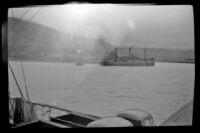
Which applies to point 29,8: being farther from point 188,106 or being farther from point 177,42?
point 188,106

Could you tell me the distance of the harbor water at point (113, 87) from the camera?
1843 millimetres

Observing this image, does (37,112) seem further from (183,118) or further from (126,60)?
(183,118)

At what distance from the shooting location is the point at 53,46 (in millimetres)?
1830

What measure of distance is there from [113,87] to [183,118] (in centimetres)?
81

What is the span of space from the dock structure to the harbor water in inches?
1.9

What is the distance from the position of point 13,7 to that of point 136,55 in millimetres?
1349

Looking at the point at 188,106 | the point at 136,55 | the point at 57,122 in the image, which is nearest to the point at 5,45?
the point at 57,122

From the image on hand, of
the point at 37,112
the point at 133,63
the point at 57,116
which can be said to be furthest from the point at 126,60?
the point at 37,112

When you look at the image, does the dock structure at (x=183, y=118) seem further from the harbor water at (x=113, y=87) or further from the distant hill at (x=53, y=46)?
the distant hill at (x=53, y=46)

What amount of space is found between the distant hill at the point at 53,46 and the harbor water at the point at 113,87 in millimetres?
→ 88

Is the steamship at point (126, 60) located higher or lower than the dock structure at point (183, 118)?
higher

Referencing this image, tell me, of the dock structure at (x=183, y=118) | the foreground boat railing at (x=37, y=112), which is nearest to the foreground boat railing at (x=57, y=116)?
the foreground boat railing at (x=37, y=112)

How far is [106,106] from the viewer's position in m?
1.86

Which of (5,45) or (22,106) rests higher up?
(5,45)
